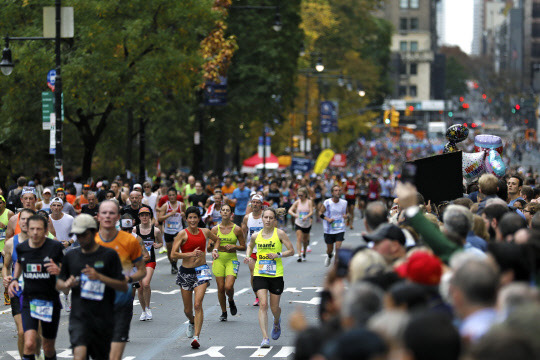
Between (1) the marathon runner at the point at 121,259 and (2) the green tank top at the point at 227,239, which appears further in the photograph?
(2) the green tank top at the point at 227,239

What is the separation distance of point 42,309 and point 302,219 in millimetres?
14234

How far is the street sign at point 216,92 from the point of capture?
36.4 meters

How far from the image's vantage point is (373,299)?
5.25m

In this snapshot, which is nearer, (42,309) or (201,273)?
(42,309)

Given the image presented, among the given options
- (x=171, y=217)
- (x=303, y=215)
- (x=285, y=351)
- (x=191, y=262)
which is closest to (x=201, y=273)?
(x=191, y=262)

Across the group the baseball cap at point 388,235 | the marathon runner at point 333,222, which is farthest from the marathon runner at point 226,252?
the marathon runner at point 333,222

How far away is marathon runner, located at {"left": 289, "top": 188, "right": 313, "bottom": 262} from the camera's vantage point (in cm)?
2358

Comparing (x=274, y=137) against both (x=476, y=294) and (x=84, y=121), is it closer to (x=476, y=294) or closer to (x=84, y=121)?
(x=84, y=121)

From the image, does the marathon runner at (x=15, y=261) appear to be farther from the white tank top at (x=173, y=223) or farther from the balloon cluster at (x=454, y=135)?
the white tank top at (x=173, y=223)

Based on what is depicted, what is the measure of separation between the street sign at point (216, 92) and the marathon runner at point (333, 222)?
14696 mm

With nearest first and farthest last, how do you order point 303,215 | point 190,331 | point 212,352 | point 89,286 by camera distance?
point 89,286 → point 212,352 → point 190,331 → point 303,215

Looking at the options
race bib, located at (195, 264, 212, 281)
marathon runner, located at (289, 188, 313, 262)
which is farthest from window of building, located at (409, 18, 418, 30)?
race bib, located at (195, 264, 212, 281)

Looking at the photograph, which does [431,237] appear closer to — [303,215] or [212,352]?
[212,352]

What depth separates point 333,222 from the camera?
2197cm
